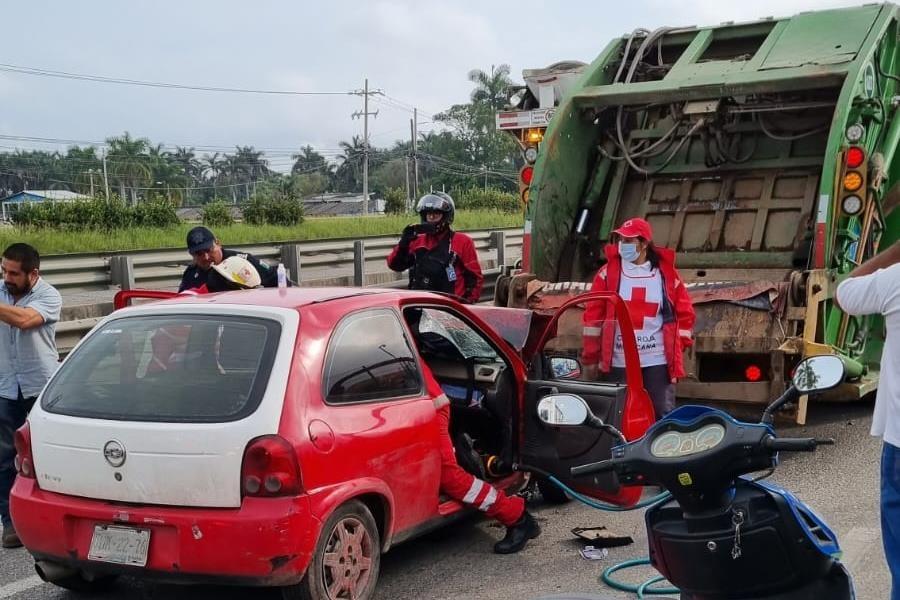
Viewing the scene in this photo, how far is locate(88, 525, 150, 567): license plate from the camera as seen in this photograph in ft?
12.7

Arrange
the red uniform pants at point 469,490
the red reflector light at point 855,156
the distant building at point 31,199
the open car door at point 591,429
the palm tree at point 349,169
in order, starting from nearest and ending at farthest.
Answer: the red uniform pants at point 469,490 < the open car door at point 591,429 < the red reflector light at point 855,156 < the distant building at point 31,199 < the palm tree at point 349,169

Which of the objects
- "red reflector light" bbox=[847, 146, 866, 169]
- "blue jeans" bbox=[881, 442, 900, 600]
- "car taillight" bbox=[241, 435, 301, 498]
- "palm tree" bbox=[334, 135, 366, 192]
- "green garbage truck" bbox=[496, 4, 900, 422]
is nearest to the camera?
"blue jeans" bbox=[881, 442, 900, 600]

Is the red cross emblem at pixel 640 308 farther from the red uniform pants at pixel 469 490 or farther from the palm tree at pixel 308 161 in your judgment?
the palm tree at pixel 308 161

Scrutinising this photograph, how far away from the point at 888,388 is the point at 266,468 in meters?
2.16

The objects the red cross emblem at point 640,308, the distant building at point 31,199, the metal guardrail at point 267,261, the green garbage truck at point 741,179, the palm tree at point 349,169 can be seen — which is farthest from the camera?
the palm tree at point 349,169

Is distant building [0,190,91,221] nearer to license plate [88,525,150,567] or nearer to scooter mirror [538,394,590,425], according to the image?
license plate [88,525,150,567]

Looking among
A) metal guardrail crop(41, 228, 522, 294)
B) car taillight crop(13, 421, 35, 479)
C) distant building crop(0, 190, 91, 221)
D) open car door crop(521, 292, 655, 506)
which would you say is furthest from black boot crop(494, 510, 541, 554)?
distant building crop(0, 190, 91, 221)

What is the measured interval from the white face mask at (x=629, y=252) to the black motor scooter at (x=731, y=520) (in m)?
3.63

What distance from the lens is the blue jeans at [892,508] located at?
2.87m

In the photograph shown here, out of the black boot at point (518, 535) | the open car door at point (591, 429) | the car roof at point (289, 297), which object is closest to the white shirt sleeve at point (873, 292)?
the open car door at point (591, 429)

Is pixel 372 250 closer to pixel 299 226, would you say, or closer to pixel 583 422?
pixel 299 226

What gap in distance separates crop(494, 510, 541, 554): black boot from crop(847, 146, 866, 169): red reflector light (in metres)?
3.54

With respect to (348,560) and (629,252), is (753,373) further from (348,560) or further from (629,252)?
(348,560)

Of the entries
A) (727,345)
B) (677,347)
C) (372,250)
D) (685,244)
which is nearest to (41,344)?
(677,347)
